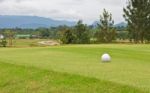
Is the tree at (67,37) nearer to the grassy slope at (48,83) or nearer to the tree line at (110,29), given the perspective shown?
the tree line at (110,29)

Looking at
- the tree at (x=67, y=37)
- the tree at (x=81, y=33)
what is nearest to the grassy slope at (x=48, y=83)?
the tree at (x=67, y=37)

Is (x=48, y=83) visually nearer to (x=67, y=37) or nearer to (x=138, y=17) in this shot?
(x=67, y=37)

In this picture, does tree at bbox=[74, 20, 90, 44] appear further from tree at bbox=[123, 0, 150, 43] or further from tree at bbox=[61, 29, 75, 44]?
tree at bbox=[123, 0, 150, 43]

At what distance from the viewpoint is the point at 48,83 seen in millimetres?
11859

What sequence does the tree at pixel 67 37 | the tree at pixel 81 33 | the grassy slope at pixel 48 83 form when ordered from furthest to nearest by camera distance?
the tree at pixel 81 33 → the tree at pixel 67 37 → the grassy slope at pixel 48 83

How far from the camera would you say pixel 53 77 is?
12312 millimetres

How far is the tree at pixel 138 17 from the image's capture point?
193ft

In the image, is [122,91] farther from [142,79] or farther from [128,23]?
[128,23]

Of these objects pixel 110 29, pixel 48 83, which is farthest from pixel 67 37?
Result: pixel 48 83

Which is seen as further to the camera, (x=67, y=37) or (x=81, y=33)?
(x=81, y=33)

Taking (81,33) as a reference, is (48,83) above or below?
below

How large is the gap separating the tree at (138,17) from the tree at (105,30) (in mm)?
3452

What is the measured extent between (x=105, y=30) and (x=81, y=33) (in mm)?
8022

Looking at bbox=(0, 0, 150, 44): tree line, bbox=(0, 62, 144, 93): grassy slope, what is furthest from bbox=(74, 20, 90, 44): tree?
bbox=(0, 62, 144, 93): grassy slope
